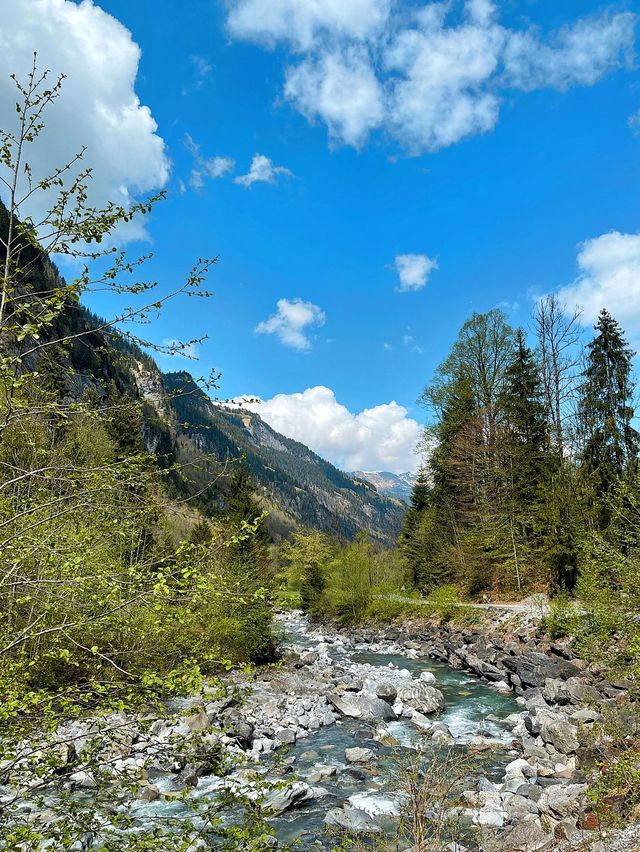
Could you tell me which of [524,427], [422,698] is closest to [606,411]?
[524,427]

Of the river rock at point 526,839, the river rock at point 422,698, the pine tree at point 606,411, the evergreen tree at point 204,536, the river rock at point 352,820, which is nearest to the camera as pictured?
the evergreen tree at point 204,536

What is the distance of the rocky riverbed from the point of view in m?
4.11

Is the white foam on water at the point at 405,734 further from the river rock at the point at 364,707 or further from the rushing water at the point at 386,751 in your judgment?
the river rock at the point at 364,707

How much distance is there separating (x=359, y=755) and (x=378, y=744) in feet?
4.14

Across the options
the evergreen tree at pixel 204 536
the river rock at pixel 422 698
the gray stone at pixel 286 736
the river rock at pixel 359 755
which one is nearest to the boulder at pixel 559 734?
the river rock at pixel 422 698

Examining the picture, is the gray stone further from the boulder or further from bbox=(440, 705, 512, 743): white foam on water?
the boulder

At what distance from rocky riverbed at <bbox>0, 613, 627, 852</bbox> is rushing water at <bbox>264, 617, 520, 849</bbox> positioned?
41 mm

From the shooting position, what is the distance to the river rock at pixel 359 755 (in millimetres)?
10969

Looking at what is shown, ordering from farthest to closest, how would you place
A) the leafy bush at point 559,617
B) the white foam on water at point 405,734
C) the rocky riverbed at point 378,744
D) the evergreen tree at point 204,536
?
the leafy bush at point 559,617 → the white foam on water at point 405,734 → the rocky riverbed at point 378,744 → the evergreen tree at point 204,536

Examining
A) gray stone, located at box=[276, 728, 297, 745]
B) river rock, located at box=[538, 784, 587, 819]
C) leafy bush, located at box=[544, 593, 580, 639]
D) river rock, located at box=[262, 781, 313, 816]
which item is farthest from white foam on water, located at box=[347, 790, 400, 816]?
leafy bush, located at box=[544, 593, 580, 639]

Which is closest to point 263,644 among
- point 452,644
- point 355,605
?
point 452,644

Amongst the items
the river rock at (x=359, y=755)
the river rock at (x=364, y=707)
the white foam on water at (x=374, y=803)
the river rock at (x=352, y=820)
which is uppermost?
the river rock at (x=352, y=820)

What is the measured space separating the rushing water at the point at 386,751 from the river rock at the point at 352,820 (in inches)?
9.3

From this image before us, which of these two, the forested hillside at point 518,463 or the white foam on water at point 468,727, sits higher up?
the forested hillside at point 518,463
